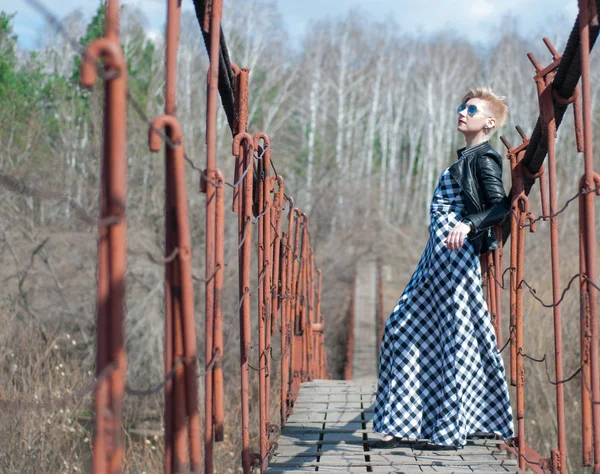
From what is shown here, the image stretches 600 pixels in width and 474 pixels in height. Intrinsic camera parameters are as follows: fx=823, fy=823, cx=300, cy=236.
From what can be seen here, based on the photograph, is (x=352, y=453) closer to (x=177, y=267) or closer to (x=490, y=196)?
(x=490, y=196)

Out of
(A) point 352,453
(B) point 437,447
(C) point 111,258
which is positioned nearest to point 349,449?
(A) point 352,453

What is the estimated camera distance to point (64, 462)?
5891 mm

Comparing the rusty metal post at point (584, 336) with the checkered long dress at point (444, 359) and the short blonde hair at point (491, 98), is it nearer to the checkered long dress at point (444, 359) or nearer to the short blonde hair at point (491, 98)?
the checkered long dress at point (444, 359)

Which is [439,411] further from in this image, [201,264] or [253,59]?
[253,59]

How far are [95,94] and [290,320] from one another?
10.2m

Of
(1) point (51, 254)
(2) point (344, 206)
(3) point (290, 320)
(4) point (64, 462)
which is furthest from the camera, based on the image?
(2) point (344, 206)

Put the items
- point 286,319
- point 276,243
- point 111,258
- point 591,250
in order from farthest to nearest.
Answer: point 286,319 → point 276,243 → point 591,250 → point 111,258

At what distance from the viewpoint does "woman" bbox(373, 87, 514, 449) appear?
132 inches

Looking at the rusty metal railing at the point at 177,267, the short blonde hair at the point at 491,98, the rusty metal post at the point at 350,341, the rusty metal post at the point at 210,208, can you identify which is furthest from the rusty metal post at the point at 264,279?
the rusty metal post at the point at 350,341

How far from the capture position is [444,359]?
3428 mm

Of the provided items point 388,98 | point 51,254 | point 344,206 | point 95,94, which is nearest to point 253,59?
point 344,206

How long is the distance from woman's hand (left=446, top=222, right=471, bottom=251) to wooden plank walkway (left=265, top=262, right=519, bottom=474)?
2.76ft

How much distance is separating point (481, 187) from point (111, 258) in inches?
93.8

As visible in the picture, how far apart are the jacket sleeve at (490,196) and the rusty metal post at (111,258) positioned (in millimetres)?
2202
